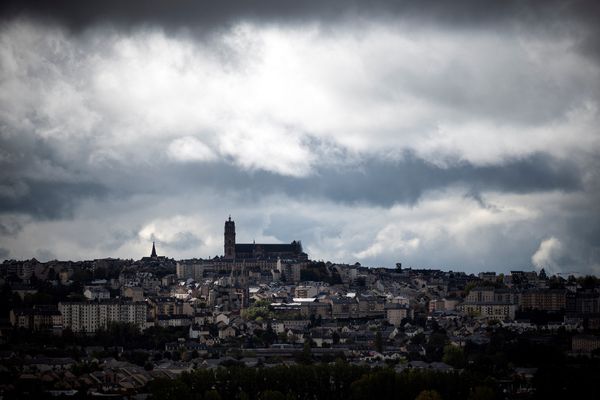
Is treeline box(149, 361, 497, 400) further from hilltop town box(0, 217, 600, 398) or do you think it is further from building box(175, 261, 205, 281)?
building box(175, 261, 205, 281)

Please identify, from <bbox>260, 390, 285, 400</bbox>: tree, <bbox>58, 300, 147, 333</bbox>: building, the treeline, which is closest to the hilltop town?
<bbox>58, 300, 147, 333</bbox>: building

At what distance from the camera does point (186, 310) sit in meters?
126

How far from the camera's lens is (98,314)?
114m

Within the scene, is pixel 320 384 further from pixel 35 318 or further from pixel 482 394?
pixel 35 318

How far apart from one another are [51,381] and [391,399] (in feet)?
58.6

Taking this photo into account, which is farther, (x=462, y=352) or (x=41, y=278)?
(x=41, y=278)

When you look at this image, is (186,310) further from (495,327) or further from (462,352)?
(462,352)

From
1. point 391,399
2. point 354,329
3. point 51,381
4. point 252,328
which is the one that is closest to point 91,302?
point 252,328

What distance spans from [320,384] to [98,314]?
4126 cm

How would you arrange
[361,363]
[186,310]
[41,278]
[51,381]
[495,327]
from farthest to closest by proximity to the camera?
1. [41,278]
2. [186,310]
3. [495,327]
4. [361,363]
5. [51,381]

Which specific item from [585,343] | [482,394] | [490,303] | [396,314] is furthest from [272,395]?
[490,303]

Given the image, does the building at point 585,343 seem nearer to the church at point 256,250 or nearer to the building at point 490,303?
the building at point 490,303

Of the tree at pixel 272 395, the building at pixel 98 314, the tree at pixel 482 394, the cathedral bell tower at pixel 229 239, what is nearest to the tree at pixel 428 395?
the tree at pixel 482 394

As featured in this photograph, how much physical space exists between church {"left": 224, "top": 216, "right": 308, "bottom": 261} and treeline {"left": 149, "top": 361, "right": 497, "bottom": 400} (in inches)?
3523
